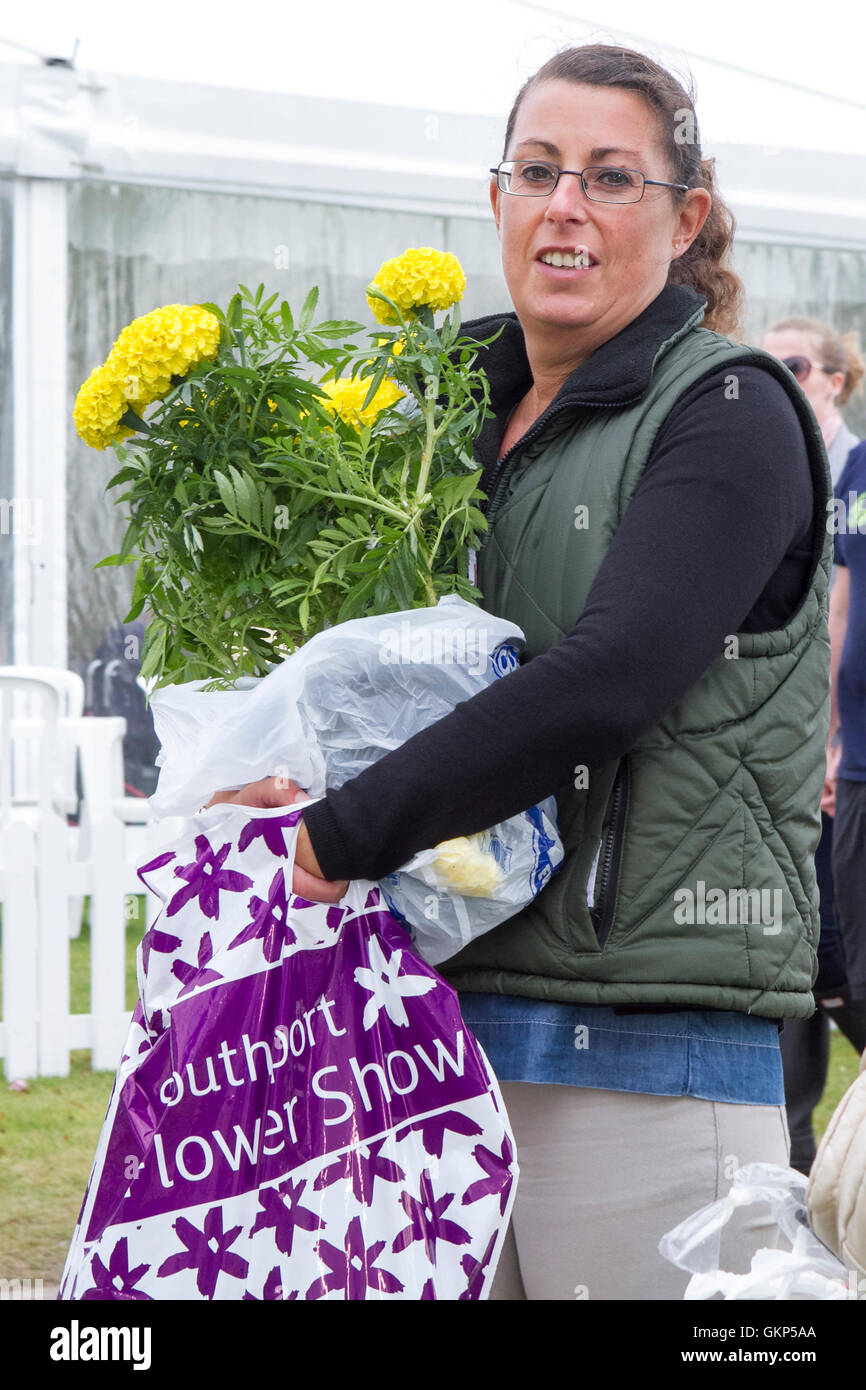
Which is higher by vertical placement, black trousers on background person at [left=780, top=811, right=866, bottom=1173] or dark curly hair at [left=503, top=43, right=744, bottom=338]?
dark curly hair at [left=503, top=43, right=744, bottom=338]

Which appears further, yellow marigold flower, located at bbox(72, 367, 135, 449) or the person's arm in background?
the person's arm in background

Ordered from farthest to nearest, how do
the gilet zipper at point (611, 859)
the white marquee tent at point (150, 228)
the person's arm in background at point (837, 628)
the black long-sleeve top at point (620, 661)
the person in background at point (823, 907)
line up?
the white marquee tent at point (150, 228)
the person's arm in background at point (837, 628)
the person in background at point (823, 907)
the gilet zipper at point (611, 859)
the black long-sleeve top at point (620, 661)

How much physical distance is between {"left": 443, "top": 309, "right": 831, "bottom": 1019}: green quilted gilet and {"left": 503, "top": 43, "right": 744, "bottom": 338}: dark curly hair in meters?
0.24

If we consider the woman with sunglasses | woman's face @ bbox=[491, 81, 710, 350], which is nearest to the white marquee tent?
the woman with sunglasses

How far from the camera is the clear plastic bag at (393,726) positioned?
1.43 metres

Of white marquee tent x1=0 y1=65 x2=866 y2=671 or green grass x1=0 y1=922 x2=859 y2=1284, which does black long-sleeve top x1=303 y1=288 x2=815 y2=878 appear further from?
white marquee tent x1=0 y1=65 x2=866 y2=671

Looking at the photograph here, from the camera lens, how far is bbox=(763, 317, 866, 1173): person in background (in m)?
3.42

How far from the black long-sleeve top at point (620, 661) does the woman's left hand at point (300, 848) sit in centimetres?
2

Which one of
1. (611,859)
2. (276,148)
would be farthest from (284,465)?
(276,148)

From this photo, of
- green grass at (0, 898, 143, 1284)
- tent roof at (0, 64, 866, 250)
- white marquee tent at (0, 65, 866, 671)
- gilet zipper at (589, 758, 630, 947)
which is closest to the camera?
gilet zipper at (589, 758, 630, 947)

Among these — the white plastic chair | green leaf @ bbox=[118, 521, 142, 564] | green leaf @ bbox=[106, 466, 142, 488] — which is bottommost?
the white plastic chair

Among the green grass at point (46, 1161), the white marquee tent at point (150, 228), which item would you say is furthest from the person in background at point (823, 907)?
the white marquee tent at point (150, 228)

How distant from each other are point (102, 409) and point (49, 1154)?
288 cm

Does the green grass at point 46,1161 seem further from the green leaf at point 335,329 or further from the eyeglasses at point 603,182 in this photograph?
the eyeglasses at point 603,182
